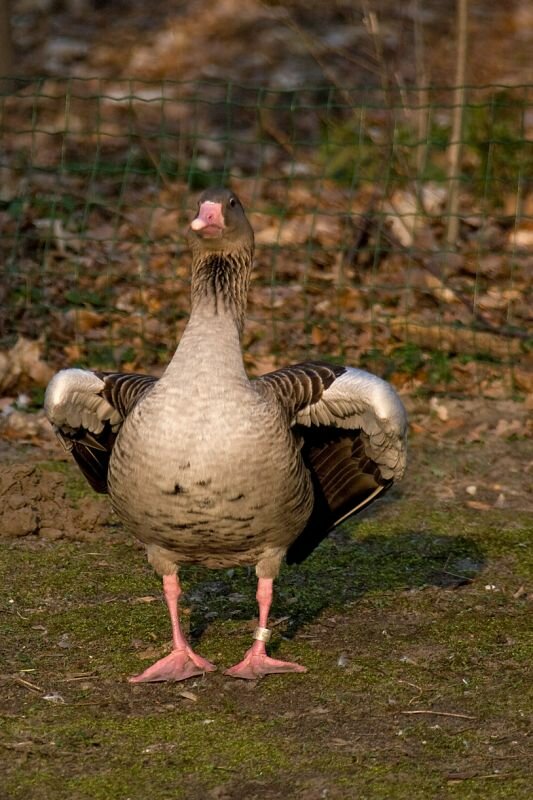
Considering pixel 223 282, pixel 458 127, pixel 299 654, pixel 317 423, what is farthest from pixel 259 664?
pixel 458 127

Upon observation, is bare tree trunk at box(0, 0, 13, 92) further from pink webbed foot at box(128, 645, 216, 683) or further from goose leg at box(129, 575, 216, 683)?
pink webbed foot at box(128, 645, 216, 683)

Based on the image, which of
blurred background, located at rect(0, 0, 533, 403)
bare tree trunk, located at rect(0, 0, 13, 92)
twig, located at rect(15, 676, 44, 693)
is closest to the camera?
twig, located at rect(15, 676, 44, 693)

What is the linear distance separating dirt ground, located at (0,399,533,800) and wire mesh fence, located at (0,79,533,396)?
5.23ft

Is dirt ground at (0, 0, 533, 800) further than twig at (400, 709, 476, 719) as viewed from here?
No

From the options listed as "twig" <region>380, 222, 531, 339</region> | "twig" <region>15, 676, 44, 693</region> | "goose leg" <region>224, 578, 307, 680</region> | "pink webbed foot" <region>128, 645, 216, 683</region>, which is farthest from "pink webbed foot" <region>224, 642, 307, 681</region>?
"twig" <region>380, 222, 531, 339</region>

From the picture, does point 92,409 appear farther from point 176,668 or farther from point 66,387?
point 176,668

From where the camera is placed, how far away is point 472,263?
1063 cm

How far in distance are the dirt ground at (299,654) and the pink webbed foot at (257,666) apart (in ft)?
0.16

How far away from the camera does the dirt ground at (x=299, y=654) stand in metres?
4.21

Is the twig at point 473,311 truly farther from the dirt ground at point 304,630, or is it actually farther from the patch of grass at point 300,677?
the patch of grass at point 300,677

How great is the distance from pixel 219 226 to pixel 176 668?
5.83 feet

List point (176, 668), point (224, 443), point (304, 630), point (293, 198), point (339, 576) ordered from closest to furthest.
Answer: point (224, 443)
point (176, 668)
point (304, 630)
point (339, 576)
point (293, 198)

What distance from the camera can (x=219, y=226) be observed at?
16.6ft

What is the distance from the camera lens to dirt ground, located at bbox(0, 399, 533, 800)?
13.8 feet
